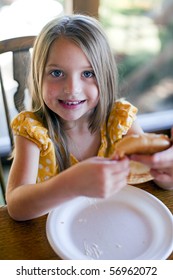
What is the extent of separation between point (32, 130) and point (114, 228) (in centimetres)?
38

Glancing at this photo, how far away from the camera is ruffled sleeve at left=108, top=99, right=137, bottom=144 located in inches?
43.3

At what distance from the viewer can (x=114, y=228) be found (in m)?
0.73

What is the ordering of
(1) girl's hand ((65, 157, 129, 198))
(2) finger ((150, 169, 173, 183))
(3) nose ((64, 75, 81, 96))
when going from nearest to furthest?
(1) girl's hand ((65, 157, 129, 198))
(2) finger ((150, 169, 173, 183))
(3) nose ((64, 75, 81, 96))

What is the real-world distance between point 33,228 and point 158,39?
59.5 inches

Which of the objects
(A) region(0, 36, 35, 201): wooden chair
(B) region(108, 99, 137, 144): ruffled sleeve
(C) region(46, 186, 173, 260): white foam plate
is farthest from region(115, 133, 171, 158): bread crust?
(A) region(0, 36, 35, 201): wooden chair

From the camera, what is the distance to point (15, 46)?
1164mm

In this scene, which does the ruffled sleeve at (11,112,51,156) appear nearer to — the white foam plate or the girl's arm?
the girl's arm

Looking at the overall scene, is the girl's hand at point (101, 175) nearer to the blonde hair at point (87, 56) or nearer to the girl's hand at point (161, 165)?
the girl's hand at point (161, 165)

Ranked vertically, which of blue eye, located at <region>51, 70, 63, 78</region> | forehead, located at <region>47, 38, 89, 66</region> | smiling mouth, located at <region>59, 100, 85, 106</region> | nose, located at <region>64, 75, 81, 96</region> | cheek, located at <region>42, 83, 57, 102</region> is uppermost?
forehead, located at <region>47, 38, 89, 66</region>

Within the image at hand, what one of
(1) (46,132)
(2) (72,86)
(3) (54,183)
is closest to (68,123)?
(1) (46,132)

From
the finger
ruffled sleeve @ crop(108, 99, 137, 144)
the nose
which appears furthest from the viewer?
ruffled sleeve @ crop(108, 99, 137, 144)

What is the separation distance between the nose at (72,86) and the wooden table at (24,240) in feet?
1.08

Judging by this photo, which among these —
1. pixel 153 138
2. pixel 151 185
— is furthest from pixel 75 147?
pixel 153 138

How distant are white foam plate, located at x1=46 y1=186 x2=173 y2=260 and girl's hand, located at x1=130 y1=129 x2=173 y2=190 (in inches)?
2.1
